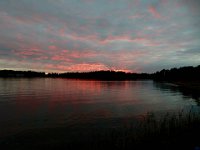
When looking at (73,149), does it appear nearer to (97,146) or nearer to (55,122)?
(97,146)

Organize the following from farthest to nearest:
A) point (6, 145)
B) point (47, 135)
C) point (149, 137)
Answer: point (47, 135), point (6, 145), point (149, 137)

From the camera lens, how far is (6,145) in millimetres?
14586

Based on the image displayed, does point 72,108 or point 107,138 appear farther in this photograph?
point 72,108

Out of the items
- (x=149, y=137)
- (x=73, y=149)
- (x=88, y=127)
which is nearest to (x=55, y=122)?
(x=88, y=127)

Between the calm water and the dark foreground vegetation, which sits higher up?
the dark foreground vegetation

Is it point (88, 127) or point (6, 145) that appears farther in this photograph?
point (88, 127)

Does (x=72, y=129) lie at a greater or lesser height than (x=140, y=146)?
lesser

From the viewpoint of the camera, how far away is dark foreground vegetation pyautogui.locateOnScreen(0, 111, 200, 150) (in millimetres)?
11219

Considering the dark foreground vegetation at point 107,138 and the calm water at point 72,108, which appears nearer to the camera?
the dark foreground vegetation at point 107,138

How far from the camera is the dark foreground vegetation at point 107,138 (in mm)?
11219

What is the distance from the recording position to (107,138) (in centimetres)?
1426

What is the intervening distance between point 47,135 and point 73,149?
21.2ft

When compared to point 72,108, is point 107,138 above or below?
above

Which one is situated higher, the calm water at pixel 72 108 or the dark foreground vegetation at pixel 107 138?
the dark foreground vegetation at pixel 107 138
